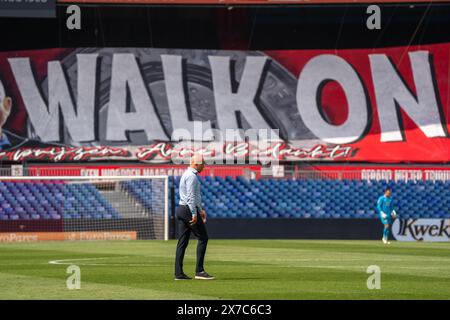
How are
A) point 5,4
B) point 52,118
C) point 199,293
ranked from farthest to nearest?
point 52,118
point 5,4
point 199,293

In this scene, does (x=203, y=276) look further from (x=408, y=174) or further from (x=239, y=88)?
(x=239, y=88)

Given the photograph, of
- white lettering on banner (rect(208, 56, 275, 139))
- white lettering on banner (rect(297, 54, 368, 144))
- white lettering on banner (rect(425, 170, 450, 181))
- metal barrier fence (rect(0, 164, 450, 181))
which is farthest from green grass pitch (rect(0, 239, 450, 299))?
white lettering on banner (rect(208, 56, 275, 139))

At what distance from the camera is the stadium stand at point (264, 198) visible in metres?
40.9

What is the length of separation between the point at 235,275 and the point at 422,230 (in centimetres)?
A: 2334

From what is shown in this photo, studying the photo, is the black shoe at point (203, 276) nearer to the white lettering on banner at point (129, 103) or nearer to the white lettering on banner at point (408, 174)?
the white lettering on banner at point (408, 174)

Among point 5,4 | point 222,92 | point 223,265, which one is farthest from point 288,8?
point 223,265

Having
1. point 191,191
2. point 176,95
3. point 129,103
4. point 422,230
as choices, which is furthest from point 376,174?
point 191,191

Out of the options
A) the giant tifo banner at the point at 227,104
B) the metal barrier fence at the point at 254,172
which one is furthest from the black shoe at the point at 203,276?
the giant tifo banner at the point at 227,104

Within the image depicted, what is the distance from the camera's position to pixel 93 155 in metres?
47.6

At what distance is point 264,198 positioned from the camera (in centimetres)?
4291

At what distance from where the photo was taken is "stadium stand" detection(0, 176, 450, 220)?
1612 inches

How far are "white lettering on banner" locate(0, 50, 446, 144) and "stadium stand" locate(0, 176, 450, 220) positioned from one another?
6.01m

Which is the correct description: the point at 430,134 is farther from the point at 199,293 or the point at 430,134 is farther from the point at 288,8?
the point at 199,293

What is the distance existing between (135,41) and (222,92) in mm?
5368
